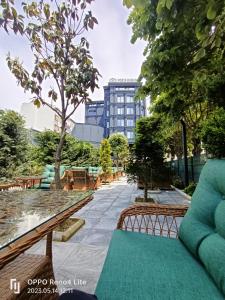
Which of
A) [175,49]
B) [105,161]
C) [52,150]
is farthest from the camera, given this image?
[105,161]

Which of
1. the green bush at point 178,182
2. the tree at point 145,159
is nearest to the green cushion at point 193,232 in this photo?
the tree at point 145,159

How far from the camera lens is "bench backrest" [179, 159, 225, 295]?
3.27 feet

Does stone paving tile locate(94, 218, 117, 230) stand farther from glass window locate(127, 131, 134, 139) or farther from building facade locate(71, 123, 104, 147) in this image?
glass window locate(127, 131, 134, 139)

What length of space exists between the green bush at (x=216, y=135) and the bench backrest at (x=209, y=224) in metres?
2.84

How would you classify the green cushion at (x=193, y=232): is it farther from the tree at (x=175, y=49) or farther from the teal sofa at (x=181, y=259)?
the tree at (x=175, y=49)

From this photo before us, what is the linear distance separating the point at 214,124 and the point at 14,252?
4.36 metres

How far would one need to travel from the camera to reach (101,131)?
140ft

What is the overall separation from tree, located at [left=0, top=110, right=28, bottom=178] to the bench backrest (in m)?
8.07

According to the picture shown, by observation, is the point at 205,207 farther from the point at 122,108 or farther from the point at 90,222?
the point at 122,108

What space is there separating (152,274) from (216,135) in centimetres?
364

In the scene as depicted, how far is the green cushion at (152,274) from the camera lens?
0.89 meters

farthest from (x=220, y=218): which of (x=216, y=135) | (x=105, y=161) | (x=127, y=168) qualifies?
(x=105, y=161)

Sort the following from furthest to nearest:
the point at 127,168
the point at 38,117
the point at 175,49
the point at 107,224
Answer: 1. the point at 38,117
2. the point at 127,168
3. the point at 107,224
4. the point at 175,49

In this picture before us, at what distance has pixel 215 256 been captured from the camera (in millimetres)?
1001
